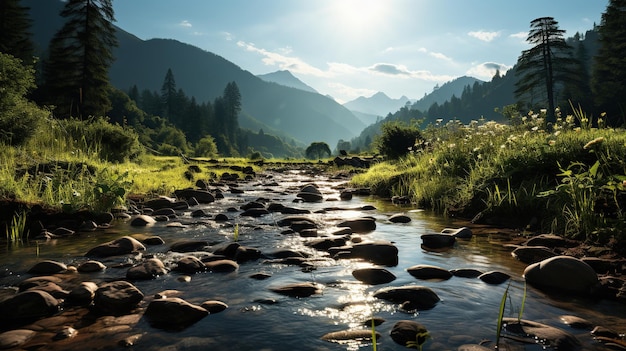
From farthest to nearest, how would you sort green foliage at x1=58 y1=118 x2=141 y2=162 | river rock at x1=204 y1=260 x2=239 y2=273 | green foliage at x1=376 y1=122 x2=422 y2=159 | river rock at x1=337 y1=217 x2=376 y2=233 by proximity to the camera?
1. green foliage at x1=376 y1=122 x2=422 y2=159
2. green foliage at x1=58 y1=118 x2=141 y2=162
3. river rock at x1=337 y1=217 x2=376 y2=233
4. river rock at x1=204 y1=260 x2=239 y2=273

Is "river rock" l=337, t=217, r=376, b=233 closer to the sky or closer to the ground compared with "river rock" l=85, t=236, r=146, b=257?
closer to the sky

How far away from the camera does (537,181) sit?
713 centimetres

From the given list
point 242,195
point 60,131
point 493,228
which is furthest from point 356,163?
point 493,228

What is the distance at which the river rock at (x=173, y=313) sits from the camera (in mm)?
3045

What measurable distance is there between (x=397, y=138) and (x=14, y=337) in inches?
770

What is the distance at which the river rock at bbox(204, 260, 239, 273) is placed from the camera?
4.49 metres

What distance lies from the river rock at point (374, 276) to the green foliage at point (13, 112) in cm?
1075

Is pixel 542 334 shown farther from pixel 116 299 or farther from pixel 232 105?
pixel 232 105

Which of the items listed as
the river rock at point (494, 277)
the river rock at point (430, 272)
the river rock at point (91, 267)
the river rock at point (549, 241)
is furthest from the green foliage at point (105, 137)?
the river rock at point (549, 241)

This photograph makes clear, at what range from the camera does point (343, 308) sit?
3.38 metres

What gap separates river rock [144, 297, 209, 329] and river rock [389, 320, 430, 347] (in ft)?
5.26

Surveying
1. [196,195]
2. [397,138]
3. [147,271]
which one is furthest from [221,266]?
[397,138]

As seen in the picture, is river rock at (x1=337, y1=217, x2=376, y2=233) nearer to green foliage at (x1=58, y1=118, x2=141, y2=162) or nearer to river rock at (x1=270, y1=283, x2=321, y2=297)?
river rock at (x1=270, y1=283, x2=321, y2=297)

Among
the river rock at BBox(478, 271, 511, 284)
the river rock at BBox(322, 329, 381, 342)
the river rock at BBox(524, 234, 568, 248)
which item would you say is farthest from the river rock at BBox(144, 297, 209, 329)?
the river rock at BBox(524, 234, 568, 248)
